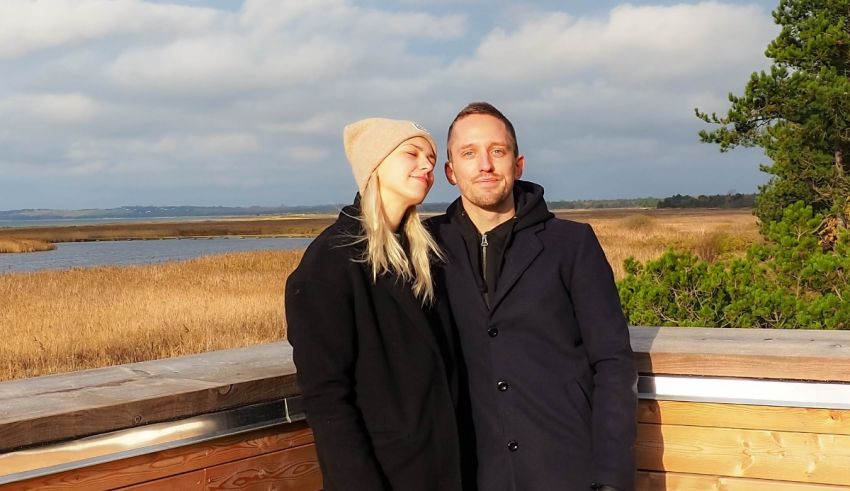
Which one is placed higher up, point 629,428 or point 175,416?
point 175,416

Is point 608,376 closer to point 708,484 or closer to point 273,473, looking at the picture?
point 708,484

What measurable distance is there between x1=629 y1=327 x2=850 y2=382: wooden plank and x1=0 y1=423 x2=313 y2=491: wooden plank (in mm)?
1201

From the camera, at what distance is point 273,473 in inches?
100

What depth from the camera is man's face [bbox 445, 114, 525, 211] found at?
2.59 meters

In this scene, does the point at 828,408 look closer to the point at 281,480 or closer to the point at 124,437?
the point at 281,480

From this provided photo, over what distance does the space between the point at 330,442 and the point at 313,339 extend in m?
0.26

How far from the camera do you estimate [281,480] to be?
2566mm

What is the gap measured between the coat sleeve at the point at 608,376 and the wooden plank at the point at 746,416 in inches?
15.9

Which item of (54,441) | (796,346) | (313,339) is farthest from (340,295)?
(796,346)

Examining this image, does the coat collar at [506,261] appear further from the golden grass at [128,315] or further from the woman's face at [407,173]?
the golden grass at [128,315]

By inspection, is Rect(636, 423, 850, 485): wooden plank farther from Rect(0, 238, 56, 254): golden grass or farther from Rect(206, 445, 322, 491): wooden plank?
Rect(0, 238, 56, 254): golden grass

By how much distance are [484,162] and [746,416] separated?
Answer: 1177 millimetres

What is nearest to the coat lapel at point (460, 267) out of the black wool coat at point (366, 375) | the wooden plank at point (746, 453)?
the black wool coat at point (366, 375)

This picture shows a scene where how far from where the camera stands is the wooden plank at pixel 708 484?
2.60 meters
